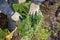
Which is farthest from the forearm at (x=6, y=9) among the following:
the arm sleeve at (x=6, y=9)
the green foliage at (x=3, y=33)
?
the green foliage at (x=3, y=33)

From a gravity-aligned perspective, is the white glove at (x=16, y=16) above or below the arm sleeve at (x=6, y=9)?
below

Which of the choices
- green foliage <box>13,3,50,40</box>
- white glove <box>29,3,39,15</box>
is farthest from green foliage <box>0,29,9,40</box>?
white glove <box>29,3,39,15</box>

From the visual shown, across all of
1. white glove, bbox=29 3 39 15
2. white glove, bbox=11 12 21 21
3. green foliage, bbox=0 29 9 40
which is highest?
white glove, bbox=29 3 39 15

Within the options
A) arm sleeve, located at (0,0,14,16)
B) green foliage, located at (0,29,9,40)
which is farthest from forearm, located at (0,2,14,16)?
green foliage, located at (0,29,9,40)

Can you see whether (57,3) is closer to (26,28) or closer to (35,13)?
(35,13)

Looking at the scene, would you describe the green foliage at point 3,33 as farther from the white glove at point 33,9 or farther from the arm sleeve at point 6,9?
the white glove at point 33,9

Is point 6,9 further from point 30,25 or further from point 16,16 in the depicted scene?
point 30,25

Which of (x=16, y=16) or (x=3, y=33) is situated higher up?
(x=16, y=16)

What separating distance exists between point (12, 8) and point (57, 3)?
0.36m

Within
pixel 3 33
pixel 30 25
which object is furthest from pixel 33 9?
pixel 3 33

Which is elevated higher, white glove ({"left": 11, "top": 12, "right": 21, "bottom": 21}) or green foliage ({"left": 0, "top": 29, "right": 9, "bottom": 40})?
white glove ({"left": 11, "top": 12, "right": 21, "bottom": 21})

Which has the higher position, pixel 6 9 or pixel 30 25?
pixel 6 9

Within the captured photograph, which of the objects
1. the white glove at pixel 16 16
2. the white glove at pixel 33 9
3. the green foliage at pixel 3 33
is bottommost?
the green foliage at pixel 3 33

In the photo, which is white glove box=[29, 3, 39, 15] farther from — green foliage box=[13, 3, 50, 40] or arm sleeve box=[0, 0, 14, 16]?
arm sleeve box=[0, 0, 14, 16]
